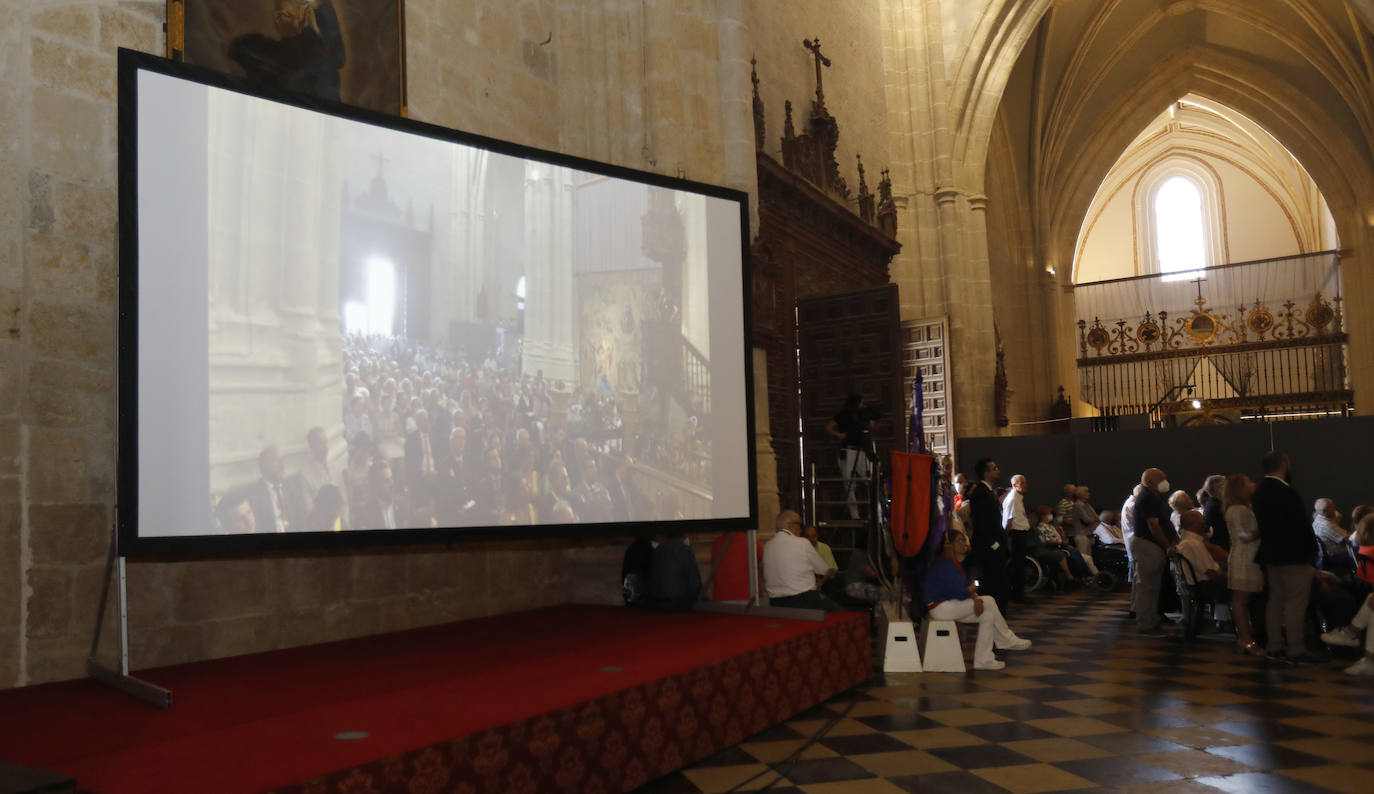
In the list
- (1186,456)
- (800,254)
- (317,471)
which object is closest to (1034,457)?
(1186,456)

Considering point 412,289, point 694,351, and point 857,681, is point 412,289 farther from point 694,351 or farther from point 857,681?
point 857,681

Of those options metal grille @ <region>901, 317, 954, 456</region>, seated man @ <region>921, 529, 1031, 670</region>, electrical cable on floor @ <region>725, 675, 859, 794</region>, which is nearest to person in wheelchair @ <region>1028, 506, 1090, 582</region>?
metal grille @ <region>901, 317, 954, 456</region>

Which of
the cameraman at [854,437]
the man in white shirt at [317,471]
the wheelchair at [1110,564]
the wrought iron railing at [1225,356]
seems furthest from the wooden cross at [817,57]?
the wrought iron railing at [1225,356]

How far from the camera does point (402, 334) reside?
4.82 m

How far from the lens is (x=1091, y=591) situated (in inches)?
439

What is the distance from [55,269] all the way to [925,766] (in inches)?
174

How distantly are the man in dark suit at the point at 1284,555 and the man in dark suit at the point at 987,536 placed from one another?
6.45 ft

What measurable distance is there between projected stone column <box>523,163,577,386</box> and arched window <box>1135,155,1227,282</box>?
26331 millimetres

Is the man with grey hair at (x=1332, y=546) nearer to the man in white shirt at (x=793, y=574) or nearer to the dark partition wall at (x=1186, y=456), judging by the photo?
the man in white shirt at (x=793, y=574)

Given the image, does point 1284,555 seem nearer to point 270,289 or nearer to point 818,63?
point 270,289

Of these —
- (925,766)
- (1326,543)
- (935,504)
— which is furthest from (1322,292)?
(925,766)

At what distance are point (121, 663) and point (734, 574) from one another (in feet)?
11.8

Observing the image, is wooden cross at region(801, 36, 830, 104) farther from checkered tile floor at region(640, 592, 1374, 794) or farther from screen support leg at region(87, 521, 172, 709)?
screen support leg at region(87, 521, 172, 709)

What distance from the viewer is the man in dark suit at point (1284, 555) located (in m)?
6.21
